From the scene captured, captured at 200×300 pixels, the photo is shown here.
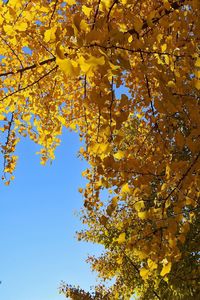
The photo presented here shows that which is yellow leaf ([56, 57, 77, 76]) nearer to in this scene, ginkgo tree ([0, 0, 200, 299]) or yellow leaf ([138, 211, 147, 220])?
ginkgo tree ([0, 0, 200, 299])

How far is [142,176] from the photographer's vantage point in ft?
12.3

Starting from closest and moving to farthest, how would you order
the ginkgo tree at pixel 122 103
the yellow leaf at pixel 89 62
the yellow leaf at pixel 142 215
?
the yellow leaf at pixel 89 62
the ginkgo tree at pixel 122 103
the yellow leaf at pixel 142 215

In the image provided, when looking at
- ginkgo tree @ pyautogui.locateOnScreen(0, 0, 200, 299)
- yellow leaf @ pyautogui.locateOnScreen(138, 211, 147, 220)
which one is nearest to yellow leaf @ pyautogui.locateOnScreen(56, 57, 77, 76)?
ginkgo tree @ pyautogui.locateOnScreen(0, 0, 200, 299)

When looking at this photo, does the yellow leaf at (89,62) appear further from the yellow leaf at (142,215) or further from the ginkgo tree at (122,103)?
the yellow leaf at (142,215)

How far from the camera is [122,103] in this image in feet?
8.98

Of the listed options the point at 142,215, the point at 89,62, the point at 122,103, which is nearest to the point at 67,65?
the point at 89,62

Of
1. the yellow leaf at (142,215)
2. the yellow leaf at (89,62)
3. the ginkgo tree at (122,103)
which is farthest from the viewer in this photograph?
the yellow leaf at (142,215)

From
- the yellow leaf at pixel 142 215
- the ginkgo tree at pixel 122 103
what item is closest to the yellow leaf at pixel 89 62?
the ginkgo tree at pixel 122 103

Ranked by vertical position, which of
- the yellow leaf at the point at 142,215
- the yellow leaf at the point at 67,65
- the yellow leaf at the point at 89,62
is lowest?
the yellow leaf at the point at 89,62

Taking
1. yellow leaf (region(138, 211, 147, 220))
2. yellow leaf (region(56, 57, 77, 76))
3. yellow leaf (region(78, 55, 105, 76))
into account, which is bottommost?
yellow leaf (region(78, 55, 105, 76))

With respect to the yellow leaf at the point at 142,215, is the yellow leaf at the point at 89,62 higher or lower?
lower

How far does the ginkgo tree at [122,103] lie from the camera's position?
2.62 m

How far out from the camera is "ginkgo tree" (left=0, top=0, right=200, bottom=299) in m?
2.62

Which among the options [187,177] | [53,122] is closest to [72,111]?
[53,122]
